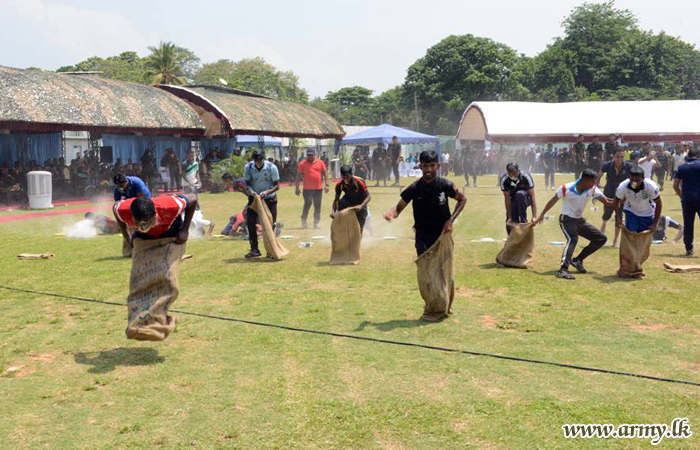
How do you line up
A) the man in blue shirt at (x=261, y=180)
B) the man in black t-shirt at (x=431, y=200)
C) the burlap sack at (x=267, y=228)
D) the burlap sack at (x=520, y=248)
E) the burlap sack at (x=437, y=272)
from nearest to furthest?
the burlap sack at (x=437, y=272) < the man in black t-shirt at (x=431, y=200) < the burlap sack at (x=520, y=248) < the burlap sack at (x=267, y=228) < the man in blue shirt at (x=261, y=180)

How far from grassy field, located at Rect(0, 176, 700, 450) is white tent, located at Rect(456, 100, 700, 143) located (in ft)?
116

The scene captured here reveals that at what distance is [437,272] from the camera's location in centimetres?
828

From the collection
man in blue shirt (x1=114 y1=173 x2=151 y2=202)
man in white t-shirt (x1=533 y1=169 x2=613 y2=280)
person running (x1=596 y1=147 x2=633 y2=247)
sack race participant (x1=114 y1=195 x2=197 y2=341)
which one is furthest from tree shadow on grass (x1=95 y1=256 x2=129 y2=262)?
person running (x1=596 y1=147 x2=633 y2=247)

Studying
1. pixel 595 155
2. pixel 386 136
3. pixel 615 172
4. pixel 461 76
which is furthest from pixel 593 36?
pixel 615 172

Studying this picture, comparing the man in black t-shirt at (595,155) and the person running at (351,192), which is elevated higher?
the man in black t-shirt at (595,155)

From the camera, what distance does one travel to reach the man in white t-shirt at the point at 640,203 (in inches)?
436

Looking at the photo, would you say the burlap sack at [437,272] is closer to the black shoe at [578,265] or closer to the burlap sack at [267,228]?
the black shoe at [578,265]

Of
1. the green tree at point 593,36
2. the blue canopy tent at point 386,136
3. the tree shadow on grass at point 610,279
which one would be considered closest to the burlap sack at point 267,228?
the tree shadow on grass at point 610,279

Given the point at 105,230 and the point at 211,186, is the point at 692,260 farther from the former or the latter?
the point at 211,186

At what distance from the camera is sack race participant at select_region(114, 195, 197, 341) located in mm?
6891

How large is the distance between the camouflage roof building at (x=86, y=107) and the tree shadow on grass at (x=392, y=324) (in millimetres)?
21104

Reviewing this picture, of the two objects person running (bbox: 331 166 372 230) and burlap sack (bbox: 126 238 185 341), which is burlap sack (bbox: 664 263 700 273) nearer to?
person running (bbox: 331 166 372 230)

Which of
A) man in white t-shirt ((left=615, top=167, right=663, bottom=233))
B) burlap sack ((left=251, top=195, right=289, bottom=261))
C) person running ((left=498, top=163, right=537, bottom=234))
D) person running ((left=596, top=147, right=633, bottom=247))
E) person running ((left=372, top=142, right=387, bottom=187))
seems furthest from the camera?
person running ((left=372, top=142, right=387, bottom=187))

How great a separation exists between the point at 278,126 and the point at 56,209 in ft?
57.3
